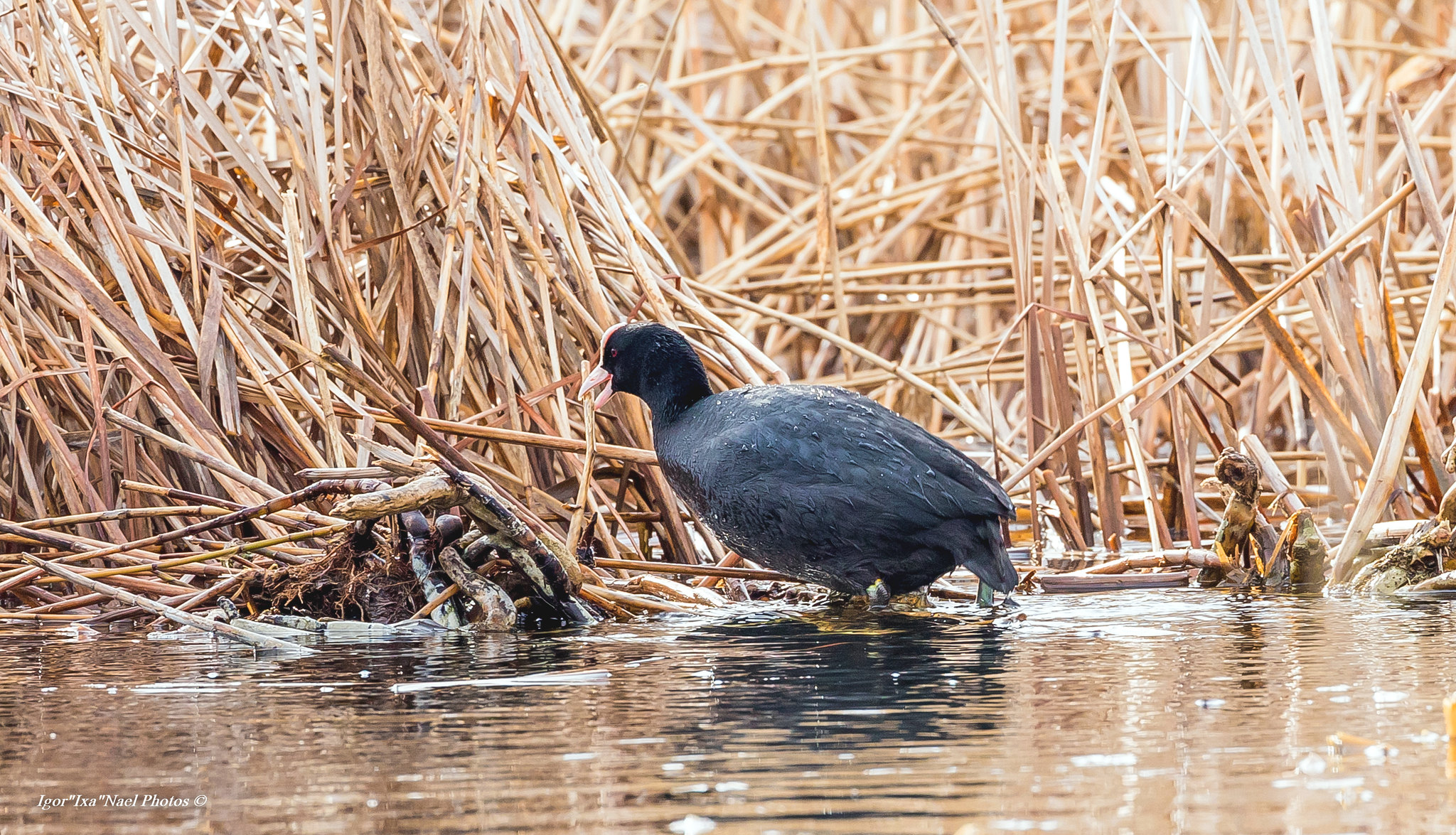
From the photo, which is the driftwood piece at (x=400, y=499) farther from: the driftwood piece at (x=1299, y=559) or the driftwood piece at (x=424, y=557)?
the driftwood piece at (x=1299, y=559)

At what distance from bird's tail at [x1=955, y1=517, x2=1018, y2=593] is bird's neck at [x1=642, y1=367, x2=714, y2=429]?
0.92 meters

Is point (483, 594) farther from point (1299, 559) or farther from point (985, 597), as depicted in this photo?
point (1299, 559)

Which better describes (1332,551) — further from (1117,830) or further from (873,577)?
(1117,830)

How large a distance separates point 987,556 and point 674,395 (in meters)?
1.04

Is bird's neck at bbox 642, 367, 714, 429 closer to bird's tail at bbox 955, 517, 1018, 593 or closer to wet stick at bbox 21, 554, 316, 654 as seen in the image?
bird's tail at bbox 955, 517, 1018, 593

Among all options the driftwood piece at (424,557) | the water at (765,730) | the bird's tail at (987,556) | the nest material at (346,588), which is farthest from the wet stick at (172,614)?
the bird's tail at (987,556)

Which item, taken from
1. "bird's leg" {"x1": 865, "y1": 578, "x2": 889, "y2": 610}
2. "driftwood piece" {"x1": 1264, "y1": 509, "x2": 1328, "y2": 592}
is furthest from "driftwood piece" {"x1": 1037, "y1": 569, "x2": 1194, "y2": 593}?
"bird's leg" {"x1": 865, "y1": 578, "x2": 889, "y2": 610}

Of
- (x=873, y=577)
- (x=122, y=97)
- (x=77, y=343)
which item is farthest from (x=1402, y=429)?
(x=122, y=97)

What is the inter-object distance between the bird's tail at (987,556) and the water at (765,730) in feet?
0.88

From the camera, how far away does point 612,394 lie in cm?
470

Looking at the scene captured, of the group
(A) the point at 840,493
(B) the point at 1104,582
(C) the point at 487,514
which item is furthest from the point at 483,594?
(B) the point at 1104,582

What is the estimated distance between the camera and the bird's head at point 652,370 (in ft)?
15.0

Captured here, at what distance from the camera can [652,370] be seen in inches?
182

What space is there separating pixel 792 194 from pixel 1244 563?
15.1 ft
